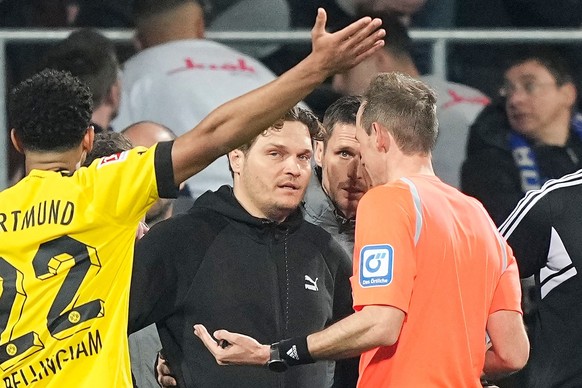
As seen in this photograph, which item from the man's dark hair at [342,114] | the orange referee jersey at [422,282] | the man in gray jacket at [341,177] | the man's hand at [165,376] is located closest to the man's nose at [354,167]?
the man in gray jacket at [341,177]

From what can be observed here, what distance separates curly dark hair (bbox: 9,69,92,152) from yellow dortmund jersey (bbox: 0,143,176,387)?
0.09 metres

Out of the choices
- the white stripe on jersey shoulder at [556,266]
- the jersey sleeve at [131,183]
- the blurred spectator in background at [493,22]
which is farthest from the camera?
the blurred spectator in background at [493,22]

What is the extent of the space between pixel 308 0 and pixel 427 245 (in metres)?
3.09

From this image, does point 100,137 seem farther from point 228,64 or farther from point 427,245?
point 228,64

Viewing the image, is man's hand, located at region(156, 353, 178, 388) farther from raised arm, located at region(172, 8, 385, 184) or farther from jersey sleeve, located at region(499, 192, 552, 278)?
jersey sleeve, located at region(499, 192, 552, 278)

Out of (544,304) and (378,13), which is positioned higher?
(378,13)

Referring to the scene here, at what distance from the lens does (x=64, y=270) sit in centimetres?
280

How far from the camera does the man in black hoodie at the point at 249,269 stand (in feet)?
10.4

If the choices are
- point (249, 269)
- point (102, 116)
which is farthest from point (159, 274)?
point (102, 116)

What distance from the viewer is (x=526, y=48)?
566 cm

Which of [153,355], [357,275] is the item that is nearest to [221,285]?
[357,275]

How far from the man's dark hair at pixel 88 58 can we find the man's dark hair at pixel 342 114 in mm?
1653

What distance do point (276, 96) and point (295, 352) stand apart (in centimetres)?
66

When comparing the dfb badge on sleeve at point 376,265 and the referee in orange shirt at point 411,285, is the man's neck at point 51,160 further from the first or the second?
the dfb badge on sleeve at point 376,265
